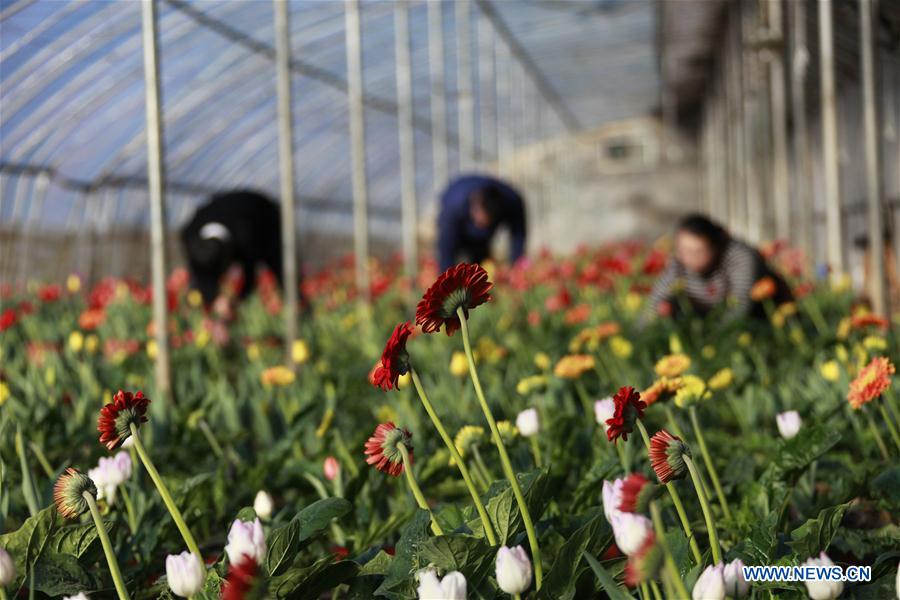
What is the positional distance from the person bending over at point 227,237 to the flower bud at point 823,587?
483 cm

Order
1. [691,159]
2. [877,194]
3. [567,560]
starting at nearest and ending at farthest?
[567,560], [877,194], [691,159]

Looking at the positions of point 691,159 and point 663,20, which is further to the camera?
point 691,159

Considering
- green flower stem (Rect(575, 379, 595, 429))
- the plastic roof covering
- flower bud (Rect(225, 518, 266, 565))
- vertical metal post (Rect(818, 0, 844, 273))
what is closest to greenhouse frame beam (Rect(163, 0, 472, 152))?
the plastic roof covering

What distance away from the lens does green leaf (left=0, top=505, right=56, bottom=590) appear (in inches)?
61.0

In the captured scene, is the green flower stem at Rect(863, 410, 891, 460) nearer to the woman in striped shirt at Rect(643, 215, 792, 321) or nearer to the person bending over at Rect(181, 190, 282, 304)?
the woman in striped shirt at Rect(643, 215, 792, 321)

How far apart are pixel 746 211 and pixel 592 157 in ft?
51.8

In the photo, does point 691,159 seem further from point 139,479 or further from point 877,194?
point 139,479

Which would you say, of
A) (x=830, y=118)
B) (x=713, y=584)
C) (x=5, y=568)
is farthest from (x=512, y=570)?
(x=830, y=118)

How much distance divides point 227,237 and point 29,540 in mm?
4556

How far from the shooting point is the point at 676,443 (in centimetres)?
130

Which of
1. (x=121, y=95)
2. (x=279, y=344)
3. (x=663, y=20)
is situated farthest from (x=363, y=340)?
(x=663, y=20)

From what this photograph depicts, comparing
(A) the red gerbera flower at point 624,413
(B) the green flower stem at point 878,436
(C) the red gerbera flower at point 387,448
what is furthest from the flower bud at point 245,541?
(B) the green flower stem at point 878,436

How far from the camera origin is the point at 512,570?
3.97ft

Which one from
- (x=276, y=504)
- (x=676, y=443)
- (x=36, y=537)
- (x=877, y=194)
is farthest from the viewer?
(x=877, y=194)
